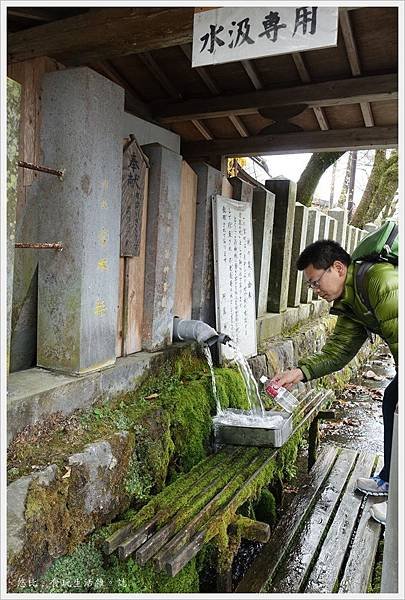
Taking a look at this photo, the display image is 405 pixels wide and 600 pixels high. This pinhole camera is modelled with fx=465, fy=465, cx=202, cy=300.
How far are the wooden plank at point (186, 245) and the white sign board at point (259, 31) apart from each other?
6.35 feet

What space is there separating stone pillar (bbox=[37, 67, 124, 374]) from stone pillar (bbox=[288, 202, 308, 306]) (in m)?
5.22

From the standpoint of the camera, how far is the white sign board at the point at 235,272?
212 inches

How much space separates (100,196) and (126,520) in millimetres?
2235

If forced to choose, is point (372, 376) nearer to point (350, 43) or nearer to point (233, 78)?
point (233, 78)

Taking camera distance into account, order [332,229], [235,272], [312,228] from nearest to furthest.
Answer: [235,272], [312,228], [332,229]

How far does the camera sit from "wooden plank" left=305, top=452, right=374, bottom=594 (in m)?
3.57

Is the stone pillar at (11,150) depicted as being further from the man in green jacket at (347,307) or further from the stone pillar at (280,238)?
the stone pillar at (280,238)

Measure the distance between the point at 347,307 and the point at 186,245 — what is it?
1922 mm

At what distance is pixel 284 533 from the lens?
13.7ft

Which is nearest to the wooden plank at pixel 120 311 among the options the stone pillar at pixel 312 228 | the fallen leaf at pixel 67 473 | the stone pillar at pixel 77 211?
the stone pillar at pixel 77 211

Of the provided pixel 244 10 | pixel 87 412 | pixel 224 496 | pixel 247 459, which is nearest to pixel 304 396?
pixel 247 459

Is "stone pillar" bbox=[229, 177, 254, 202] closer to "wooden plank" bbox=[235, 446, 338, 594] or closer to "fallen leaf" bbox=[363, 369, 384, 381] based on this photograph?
"wooden plank" bbox=[235, 446, 338, 594]

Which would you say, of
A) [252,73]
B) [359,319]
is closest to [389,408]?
[359,319]

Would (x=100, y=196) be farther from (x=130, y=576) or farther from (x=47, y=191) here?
(x=130, y=576)
